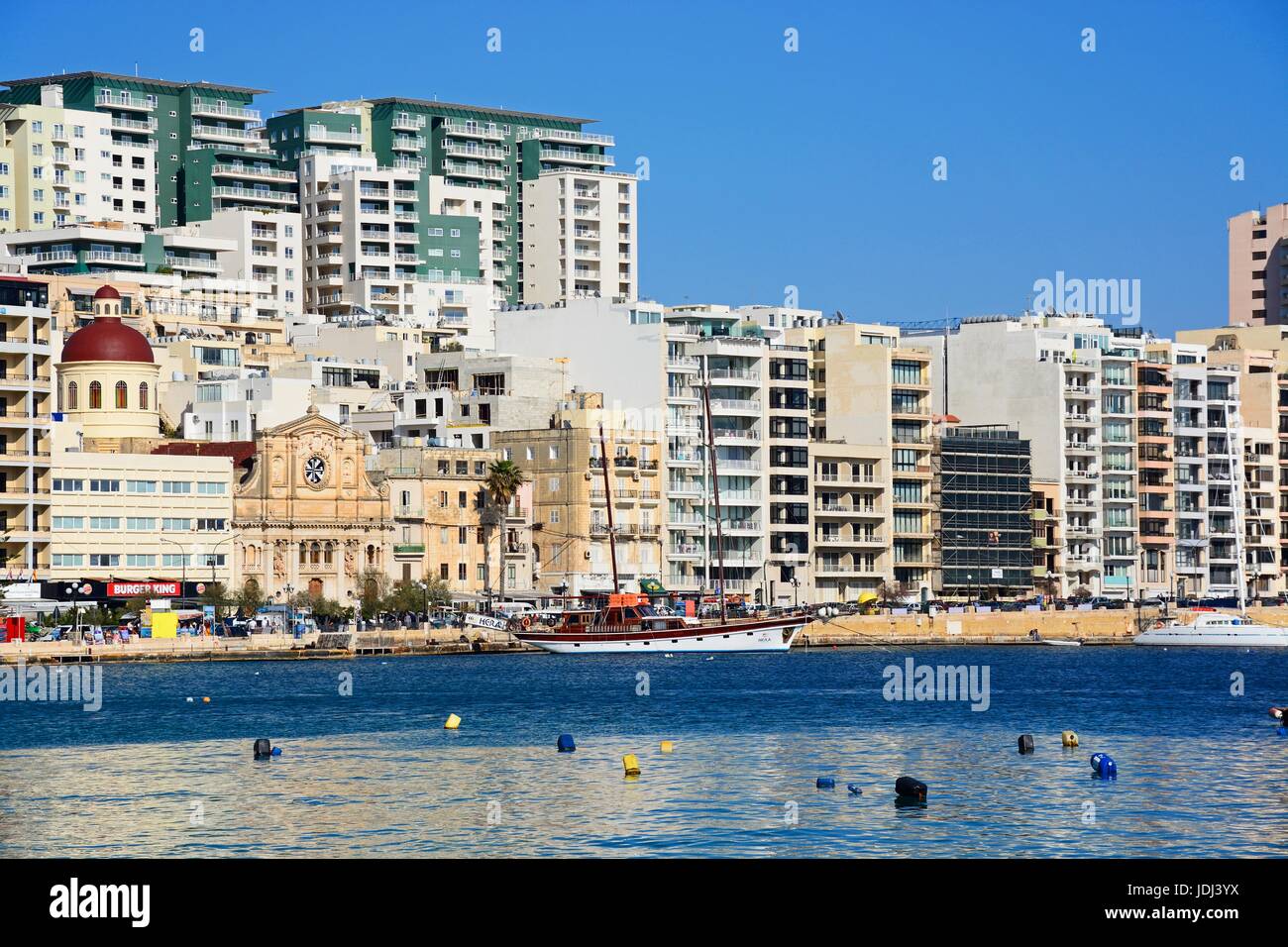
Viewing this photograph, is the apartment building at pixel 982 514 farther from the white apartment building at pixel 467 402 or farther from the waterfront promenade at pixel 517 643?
the white apartment building at pixel 467 402

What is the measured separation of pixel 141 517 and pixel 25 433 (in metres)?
8.25

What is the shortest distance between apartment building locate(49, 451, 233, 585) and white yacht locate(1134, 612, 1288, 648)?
207 ft

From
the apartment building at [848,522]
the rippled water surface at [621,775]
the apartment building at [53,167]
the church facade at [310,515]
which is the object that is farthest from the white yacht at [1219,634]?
the apartment building at [53,167]

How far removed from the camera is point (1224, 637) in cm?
14650

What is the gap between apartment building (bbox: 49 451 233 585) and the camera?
12450 centimetres

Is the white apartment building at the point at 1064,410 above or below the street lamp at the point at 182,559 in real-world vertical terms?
above

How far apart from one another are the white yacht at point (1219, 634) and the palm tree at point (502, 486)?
4422 centimetres

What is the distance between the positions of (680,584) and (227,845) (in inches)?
4491

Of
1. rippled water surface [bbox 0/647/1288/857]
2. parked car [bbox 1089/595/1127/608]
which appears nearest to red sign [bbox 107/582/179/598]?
rippled water surface [bbox 0/647/1288/857]

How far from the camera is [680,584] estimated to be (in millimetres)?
154750

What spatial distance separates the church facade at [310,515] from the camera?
134 metres

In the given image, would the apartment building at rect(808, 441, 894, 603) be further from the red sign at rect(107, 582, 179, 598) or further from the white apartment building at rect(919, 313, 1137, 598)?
the red sign at rect(107, 582, 179, 598)

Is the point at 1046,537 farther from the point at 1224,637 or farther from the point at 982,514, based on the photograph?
the point at 1224,637

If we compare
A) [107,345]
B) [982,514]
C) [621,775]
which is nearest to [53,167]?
[107,345]
